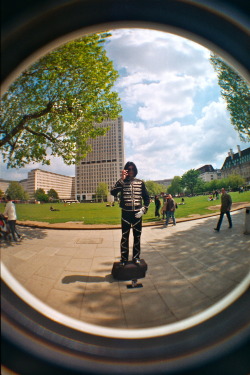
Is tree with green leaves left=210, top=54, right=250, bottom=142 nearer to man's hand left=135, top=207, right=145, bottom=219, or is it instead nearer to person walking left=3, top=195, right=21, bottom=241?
man's hand left=135, top=207, right=145, bottom=219

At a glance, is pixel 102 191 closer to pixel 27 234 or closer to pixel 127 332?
pixel 27 234

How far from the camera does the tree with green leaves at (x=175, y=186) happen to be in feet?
4.25

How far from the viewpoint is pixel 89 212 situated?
1.42 m

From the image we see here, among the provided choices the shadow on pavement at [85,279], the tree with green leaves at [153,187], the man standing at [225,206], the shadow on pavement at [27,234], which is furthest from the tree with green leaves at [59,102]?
the man standing at [225,206]

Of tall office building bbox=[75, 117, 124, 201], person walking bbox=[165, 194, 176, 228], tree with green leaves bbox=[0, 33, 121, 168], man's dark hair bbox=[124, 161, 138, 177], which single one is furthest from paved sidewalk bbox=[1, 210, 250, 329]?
tree with green leaves bbox=[0, 33, 121, 168]

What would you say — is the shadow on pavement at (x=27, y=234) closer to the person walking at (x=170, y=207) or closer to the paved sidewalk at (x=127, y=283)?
the paved sidewalk at (x=127, y=283)

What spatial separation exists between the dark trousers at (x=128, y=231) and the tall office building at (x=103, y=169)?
0.30m

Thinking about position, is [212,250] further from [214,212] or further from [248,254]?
[214,212]

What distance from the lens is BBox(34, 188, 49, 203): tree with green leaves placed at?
4.16ft

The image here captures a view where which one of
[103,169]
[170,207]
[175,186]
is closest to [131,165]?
[103,169]

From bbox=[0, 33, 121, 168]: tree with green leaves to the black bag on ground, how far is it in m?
0.91

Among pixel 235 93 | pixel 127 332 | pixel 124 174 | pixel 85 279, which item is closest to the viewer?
pixel 127 332

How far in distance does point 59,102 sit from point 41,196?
29.3 inches

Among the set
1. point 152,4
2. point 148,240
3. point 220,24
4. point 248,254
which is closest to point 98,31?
point 152,4
